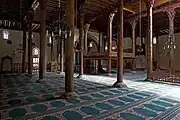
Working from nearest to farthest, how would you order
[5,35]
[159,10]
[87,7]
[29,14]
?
[87,7]
[29,14]
[159,10]
[5,35]

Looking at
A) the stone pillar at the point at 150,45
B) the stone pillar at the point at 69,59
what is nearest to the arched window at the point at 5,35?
the stone pillar at the point at 150,45

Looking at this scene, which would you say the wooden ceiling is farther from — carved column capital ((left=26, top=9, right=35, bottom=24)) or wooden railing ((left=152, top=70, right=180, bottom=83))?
wooden railing ((left=152, top=70, right=180, bottom=83))

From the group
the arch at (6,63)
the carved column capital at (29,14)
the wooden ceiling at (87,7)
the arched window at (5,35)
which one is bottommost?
the arch at (6,63)

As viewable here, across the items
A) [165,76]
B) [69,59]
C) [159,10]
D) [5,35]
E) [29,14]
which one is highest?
[159,10]

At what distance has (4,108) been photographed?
11.6 feet

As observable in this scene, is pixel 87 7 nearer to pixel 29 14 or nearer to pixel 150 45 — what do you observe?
pixel 29 14

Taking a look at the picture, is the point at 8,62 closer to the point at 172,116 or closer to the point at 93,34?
the point at 93,34

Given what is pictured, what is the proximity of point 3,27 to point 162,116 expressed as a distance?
17.2 metres

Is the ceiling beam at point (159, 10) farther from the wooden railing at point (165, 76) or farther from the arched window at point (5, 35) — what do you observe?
the arched window at point (5, 35)

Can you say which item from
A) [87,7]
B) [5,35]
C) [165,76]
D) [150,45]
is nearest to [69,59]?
[165,76]

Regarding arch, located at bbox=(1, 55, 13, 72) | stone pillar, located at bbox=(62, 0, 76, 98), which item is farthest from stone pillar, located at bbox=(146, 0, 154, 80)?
arch, located at bbox=(1, 55, 13, 72)

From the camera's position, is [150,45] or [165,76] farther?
[150,45]

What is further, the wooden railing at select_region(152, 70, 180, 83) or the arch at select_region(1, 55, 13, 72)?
the arch at select_region(1, 55, 13, 72)

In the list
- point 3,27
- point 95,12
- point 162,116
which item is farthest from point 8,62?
point 162,116
